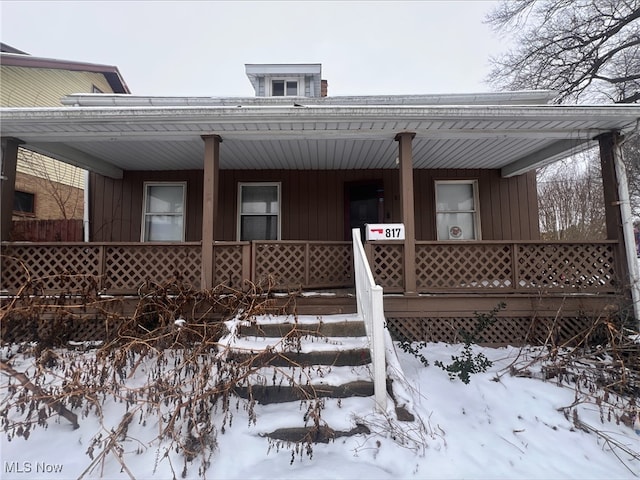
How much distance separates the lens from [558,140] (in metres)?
5.75

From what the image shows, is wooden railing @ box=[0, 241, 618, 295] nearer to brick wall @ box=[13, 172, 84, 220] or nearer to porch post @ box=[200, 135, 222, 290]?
porch post @ box=[200, 135, 222, 290]

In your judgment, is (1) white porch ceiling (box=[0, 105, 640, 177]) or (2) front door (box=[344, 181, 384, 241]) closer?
(1) white porch ceiling (box=[0, 105, 640, 177])

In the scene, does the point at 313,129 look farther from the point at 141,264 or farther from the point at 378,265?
the point at 141,264

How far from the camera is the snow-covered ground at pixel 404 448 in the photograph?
8.96 feet

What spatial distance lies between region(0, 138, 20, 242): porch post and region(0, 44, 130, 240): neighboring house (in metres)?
5.83

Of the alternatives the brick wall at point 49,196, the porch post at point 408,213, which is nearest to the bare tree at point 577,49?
the porch post at point 408,213

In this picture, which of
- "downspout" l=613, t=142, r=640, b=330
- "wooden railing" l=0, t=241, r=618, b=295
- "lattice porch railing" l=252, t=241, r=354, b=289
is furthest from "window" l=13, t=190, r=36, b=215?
"downspout" l=613, t=142, r=640, b=330

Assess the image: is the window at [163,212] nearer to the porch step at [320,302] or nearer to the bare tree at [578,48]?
the porch step at [320,302]

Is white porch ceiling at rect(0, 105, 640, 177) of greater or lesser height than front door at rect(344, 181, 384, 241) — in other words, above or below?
above

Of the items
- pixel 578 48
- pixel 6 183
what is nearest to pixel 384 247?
pixel 6 183

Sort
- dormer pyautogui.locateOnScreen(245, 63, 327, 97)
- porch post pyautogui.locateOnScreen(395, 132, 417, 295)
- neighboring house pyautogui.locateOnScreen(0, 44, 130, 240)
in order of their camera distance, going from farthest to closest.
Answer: neighboring house pyautogui.locateOnScreen(0, 44, 130, 240), dormer pyautogui.locateOnScreen(245, 63, 327, 97), porch post pyautogui.locateOnScreen(395, 132, 417, 295)

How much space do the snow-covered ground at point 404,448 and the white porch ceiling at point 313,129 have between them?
137 inches

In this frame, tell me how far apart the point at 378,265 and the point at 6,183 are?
18.5 ft

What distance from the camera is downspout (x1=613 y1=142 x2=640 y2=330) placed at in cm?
483
